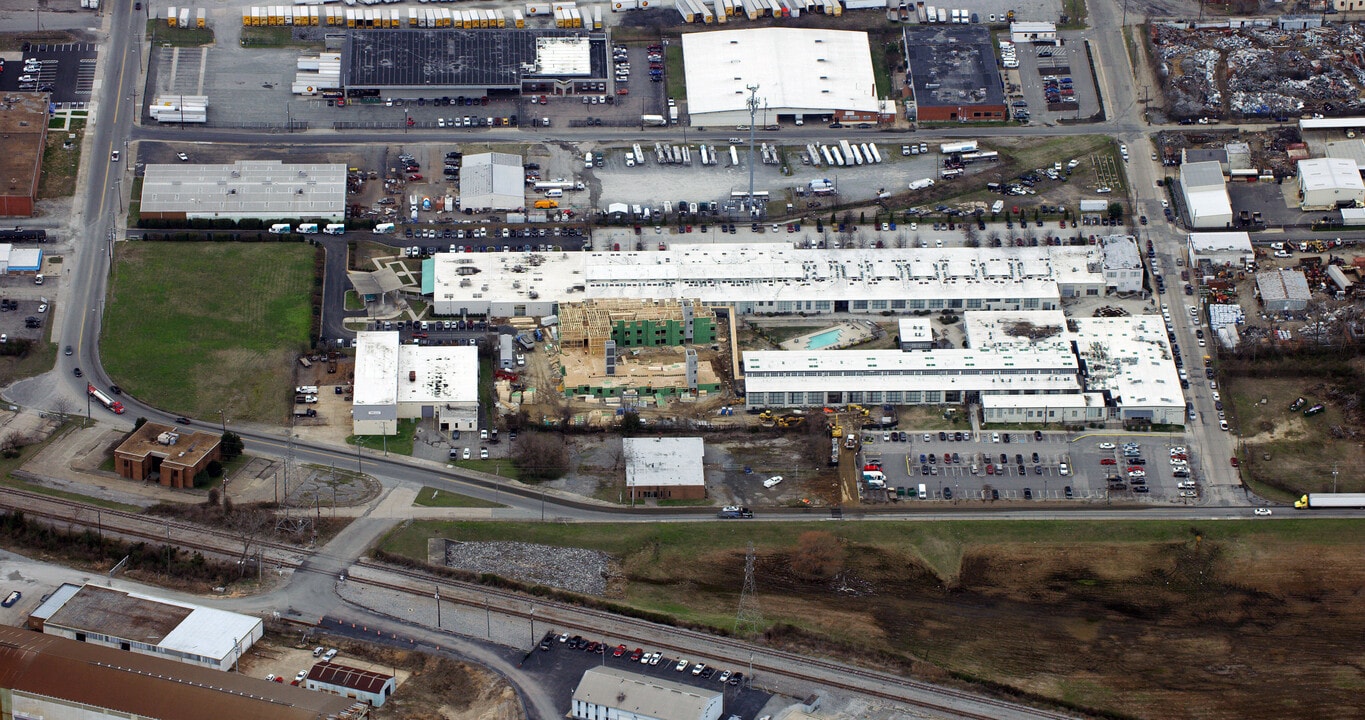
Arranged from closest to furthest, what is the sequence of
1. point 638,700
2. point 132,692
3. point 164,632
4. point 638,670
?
point 132,692 < point 638,700 < point 638,670 < point 164,632

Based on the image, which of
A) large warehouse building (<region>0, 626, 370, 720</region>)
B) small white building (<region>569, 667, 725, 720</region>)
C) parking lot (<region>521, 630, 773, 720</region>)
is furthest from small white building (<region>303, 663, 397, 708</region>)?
small white building (<region>569, 667, 725, 720</region>)

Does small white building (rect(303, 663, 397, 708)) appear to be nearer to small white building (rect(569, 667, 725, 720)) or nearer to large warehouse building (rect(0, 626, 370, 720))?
large warehouse building (rect(0, 626, 370, 720))

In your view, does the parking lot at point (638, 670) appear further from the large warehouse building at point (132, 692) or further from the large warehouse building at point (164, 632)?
the large warehouse building at point (164, 632)

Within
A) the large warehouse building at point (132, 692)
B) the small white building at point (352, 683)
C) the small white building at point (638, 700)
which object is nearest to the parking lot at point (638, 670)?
the small white building at point (638, 700)

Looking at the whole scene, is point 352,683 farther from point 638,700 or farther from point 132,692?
point 638,700

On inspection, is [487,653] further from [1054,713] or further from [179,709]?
[1054,713]

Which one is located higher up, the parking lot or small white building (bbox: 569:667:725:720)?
the parking lot

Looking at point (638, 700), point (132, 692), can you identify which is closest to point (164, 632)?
point (132, 692)
